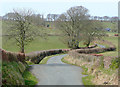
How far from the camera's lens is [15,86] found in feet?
33.9

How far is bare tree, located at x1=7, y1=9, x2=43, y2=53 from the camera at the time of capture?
123 ft

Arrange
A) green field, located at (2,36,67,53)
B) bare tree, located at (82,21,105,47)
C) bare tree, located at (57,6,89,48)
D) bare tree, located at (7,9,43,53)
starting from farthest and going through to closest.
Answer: bare tree, located at (82,21,105,47) < bare tree, located at (57,6,89,48) < green field, located at (2,36,67,53) < bare tree, located at (7,9,43,53)

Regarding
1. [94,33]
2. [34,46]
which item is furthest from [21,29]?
[94,33]

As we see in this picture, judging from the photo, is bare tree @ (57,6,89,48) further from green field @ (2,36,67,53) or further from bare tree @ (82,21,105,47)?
green field @ (2,36,67,53)

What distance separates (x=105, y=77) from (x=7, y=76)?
6.71 meters

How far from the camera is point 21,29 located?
124ft

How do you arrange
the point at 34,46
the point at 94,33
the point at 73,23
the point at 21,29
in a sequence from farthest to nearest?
the point at 34,46 → the point at 94,33 → the point at 73,23 → the point at 21,29

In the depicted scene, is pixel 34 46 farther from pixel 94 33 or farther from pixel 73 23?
pixel 94 33

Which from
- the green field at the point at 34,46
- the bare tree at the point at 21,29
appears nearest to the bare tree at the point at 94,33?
the green field at the point at 34,46

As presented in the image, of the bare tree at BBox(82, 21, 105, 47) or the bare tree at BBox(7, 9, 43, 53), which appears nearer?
the bare tree at BBox(7, 9, 43, 53)

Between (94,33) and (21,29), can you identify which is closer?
(21,29)

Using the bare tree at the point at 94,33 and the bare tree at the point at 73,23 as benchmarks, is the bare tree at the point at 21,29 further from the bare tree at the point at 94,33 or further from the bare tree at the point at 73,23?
the bare tree at the point at 94,33

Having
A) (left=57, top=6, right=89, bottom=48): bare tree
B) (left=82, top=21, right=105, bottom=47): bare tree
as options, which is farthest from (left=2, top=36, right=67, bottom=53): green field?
(left=82, top=21, right=105, bottom=47): bare tree

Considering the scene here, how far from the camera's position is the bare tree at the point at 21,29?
3753 cm
